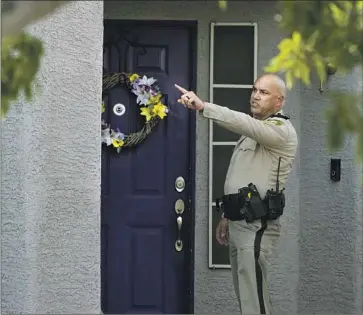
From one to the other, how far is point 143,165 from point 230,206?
1.50 metres

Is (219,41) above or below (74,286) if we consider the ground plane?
above

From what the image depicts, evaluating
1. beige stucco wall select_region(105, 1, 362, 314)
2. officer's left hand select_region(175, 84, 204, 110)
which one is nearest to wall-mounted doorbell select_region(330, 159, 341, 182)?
beige stucco wall select_region(105, 1, 362, 314)

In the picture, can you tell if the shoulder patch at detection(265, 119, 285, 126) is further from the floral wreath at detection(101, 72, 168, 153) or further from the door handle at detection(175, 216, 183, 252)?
the door handle at detection(175, 216, 183, 252)

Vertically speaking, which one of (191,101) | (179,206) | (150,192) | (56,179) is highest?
(191,101)

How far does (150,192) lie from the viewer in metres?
6.44

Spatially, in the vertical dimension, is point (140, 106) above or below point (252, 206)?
above

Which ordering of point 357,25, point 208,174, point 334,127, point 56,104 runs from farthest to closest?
point 208,174, point 56,104, point 357,25, point 334,127

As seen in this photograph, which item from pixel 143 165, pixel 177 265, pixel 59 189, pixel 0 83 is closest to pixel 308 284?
pixel 177 265

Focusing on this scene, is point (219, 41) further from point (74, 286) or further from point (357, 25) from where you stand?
point (357, 25)

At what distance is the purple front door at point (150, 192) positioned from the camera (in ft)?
21.0

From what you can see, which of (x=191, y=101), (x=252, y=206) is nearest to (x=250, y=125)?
(x=191, y=101)

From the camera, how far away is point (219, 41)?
6.33m

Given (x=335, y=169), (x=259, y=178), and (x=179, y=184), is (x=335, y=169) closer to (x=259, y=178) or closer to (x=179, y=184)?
(x=179, y=184)

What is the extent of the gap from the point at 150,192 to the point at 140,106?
0.65m
